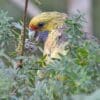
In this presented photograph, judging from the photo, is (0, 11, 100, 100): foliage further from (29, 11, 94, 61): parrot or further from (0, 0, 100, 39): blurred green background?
(0, 0, 100, 39): blurred green background

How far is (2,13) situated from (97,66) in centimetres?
35

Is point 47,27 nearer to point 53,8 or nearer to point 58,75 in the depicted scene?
point 58,75

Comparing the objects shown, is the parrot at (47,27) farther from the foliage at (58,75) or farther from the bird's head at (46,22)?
the foliage at (58,75)

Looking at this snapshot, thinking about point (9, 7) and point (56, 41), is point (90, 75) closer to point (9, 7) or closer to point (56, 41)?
point (56, 41)

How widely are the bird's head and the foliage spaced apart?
1.59ft

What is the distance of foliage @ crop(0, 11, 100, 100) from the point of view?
3.09 feet

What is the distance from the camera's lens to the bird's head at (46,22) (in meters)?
1.59

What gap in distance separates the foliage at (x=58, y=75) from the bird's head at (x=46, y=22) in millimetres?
484

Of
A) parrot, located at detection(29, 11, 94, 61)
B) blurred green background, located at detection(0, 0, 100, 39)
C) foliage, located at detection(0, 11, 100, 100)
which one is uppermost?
blurred green background, located at detection(0, 0, 100, 39)

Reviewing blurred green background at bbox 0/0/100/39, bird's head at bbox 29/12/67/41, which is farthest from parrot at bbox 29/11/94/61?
blurred green background at bbox 0/0/100/39

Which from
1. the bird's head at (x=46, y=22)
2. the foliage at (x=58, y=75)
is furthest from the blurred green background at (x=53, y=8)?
the foliage at (x=58, y=75)

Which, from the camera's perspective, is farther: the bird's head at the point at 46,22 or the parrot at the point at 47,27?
the bird's head at the point at 46,22

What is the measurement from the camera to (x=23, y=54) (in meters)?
1.15

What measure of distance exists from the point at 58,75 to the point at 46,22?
68 cm
